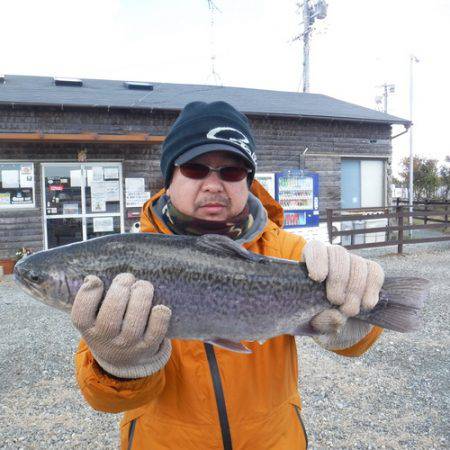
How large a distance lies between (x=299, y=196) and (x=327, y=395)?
34.8 ft

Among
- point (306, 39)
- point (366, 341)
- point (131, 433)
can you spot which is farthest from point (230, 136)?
point (306, 39)

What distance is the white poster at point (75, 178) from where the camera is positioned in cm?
1266

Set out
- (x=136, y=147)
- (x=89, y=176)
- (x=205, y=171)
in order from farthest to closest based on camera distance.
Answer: (x=136, y=147) < (x=89, y=176) < (x=205, y=171)

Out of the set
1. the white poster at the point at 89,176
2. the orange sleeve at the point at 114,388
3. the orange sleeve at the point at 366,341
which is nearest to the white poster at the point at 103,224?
the white poster at the point at 89,176

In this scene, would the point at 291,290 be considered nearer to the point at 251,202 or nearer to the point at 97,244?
the point at 251,202

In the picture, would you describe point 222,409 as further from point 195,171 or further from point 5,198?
point 5,198

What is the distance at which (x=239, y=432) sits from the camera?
7.03 feet

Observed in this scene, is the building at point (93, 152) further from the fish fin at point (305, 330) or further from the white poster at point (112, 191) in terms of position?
the fish fin at point (305, 330)

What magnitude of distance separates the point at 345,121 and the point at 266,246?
15.4 m

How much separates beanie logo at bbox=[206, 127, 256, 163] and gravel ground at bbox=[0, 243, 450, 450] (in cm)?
317

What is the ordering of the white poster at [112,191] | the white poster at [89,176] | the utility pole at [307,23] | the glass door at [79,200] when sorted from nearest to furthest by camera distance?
the glass door at [79,200] → the white poster at [89,176] → the white poster at [112,191] → the utility pole at [307,23]

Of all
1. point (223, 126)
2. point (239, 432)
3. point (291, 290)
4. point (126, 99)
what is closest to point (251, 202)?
point (223, 126)

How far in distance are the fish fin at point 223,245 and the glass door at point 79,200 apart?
37.0 feet

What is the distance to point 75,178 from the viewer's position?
12680 mm
